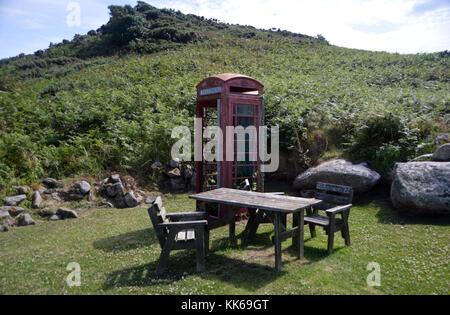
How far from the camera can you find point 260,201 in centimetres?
486

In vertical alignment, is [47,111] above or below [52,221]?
above

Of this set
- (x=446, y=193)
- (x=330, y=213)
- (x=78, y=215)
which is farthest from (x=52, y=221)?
(x=446, y=193)

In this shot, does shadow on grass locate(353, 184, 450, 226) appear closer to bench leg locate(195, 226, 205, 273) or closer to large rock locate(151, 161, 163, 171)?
bench leg locate(195, 226, 205, 273)

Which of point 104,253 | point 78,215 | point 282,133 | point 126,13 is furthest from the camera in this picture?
point 126,13

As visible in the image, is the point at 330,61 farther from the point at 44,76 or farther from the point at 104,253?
the point at 104,253

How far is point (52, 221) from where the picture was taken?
7172mm

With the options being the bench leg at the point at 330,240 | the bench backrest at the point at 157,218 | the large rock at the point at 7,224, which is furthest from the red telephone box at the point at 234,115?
the large rock at the point at 7,224

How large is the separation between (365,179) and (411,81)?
555 inches

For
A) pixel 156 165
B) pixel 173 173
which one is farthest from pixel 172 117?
pixel 173 173

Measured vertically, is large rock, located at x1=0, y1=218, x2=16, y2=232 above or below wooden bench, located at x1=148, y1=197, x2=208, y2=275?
below

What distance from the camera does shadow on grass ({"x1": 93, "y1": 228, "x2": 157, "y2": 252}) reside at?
564 centimetres

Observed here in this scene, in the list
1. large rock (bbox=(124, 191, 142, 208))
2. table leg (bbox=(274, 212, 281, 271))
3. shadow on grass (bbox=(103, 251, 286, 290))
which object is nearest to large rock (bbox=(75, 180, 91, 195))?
large rock (bbox=(124, 191, 142, 208))

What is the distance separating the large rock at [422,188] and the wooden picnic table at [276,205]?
285 centimetres

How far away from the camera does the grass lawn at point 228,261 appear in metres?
4.04
